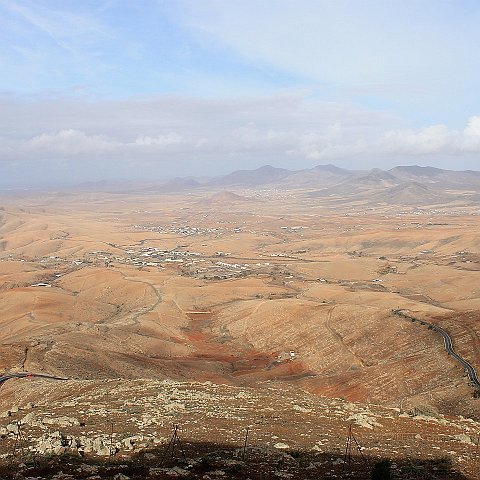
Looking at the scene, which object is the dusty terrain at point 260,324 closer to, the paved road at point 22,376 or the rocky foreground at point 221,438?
the paved road at point 22,376

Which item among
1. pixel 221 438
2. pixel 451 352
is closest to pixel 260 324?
pixel 451 352

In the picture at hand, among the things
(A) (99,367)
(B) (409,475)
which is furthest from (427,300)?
(B) (409,475)

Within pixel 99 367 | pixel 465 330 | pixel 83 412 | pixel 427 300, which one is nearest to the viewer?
pixel 83 412

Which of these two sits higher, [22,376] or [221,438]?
[221,438]

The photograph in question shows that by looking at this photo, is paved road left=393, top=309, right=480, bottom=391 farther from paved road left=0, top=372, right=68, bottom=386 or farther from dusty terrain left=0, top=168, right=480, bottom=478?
paved road left=0, top=372, right=68, bottom=386

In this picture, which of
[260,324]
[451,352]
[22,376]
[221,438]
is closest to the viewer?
[221,438]

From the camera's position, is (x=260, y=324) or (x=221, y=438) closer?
(x=221, y=438)

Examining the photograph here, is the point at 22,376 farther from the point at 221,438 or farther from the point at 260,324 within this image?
the point at 260,324

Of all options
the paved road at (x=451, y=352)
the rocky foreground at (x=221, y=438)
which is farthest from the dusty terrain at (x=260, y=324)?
the rocky foreground at (x=221, y=438)

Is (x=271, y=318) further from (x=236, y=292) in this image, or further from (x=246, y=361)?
(x=236, y=292)
